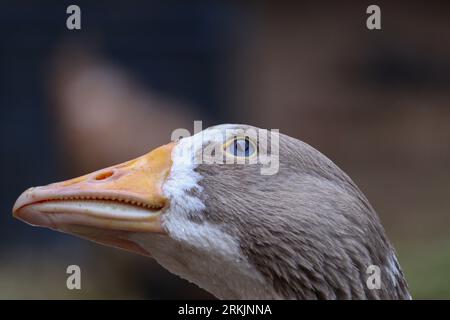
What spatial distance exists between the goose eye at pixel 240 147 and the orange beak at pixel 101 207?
9.7 inches

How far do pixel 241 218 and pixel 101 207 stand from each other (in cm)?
44

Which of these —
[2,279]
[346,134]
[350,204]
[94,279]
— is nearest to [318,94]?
[346,134]

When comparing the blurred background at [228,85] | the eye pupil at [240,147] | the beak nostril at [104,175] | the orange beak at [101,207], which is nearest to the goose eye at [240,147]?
the eye pupil at [240,147]

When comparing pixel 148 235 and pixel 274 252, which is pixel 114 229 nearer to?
pixel 148 235

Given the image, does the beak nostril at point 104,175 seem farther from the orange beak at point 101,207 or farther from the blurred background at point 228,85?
the blurred background at point 228,85

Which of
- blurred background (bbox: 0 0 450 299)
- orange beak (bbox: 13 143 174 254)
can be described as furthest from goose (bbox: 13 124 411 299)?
blurred background (bbox: 0 0 450 299)

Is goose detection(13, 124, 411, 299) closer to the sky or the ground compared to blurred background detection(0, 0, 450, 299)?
closer to the ground

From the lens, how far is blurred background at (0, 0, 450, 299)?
7613 mm

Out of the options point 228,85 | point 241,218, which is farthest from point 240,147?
point 228,85

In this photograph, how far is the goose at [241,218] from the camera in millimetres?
2723

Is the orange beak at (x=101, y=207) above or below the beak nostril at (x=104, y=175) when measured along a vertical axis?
below

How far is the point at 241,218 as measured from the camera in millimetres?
2764

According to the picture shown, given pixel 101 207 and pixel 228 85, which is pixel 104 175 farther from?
pixel 228 85

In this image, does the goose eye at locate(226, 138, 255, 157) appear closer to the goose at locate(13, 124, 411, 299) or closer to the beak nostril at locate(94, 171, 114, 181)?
the goose at locate(13, 124, 411, 299)
